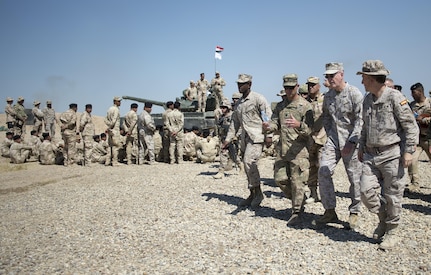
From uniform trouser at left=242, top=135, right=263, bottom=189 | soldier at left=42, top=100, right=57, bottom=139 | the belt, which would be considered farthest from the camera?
soldier at left=42, top=100, right=57, bottom=139

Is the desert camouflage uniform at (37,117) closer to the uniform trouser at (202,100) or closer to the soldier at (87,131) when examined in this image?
the soldier at (87,131)

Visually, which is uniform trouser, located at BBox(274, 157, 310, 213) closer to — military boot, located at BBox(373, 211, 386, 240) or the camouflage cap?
military boot, located at BBox(373, 211, 386, 240)

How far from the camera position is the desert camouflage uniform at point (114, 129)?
515 inches

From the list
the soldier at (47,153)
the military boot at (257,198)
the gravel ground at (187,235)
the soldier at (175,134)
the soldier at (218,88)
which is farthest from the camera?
the soldier at (218,88)

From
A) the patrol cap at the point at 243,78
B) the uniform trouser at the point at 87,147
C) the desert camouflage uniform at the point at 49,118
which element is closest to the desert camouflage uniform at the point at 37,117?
the desert camouflage uniform at the point at 49,118

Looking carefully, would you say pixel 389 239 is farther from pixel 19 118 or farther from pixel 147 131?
pixel 19 118

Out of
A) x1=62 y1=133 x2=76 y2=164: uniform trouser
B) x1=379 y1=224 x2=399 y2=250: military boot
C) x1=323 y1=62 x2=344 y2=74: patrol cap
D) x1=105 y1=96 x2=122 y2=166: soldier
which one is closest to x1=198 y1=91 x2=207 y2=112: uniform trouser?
x1=105 y1=96 x2=122 y2=166: soldier

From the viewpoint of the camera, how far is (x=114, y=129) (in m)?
13.1

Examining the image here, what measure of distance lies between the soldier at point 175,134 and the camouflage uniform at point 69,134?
3.51 metres

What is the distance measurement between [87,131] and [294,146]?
10252mm

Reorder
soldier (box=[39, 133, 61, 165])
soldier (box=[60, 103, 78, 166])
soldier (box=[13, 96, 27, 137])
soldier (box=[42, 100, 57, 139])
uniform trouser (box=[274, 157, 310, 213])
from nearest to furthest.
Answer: uniform trouser (box=[274, 157, 310, 213])
soldier (box=[60, 103, 78, 166])
soldier (box=[39, 133, 61, 165])
soldier (box=[13, 96, 27, 137])
soldier (box=[42, 100, 57, 139])

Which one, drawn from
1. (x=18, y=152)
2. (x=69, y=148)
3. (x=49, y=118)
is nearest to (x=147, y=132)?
(x=69, y=148)

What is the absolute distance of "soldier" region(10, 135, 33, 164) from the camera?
47.1ft

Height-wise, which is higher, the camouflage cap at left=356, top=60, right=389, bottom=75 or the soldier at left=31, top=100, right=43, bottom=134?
the camouflage cap at left=356, top=60, right=389, bottom=75
